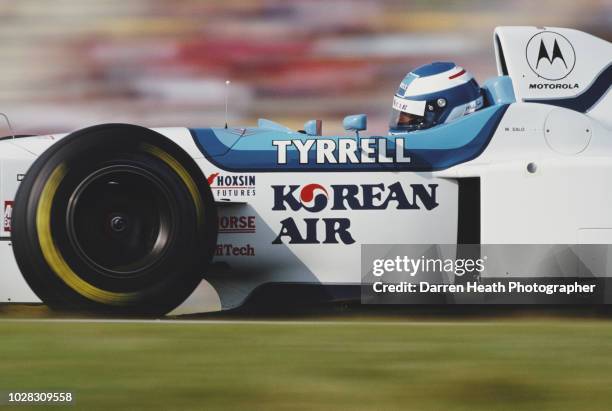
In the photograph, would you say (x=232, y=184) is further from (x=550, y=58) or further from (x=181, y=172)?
(x=550, y=58)

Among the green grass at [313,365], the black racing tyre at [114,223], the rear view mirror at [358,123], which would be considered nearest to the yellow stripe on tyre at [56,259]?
the black racing tyre at [114,223]

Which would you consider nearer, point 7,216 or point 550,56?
point 7,216

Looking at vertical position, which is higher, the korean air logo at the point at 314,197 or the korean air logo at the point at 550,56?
the korean air logo at the point at 550,56

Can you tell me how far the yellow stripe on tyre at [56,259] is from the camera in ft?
14.5

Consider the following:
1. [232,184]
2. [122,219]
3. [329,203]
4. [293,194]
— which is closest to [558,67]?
[329,203]

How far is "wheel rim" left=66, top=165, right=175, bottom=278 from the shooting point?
454cm

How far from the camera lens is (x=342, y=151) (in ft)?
16.1

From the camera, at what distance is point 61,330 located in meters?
3.72

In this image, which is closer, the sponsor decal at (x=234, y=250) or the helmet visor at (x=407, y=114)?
the sponsor decal at (x=234, y=250)

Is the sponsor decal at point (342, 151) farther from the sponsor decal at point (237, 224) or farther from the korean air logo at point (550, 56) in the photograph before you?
the korean air logo at point (550, 56)

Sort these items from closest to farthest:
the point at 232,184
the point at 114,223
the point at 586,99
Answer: the point at 114,223 → the point at 232,184 → the point at 586,99

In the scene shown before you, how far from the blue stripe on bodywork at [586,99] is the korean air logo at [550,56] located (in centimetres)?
12

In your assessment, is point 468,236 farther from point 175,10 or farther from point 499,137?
point 175,10

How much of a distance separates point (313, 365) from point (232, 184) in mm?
1903
